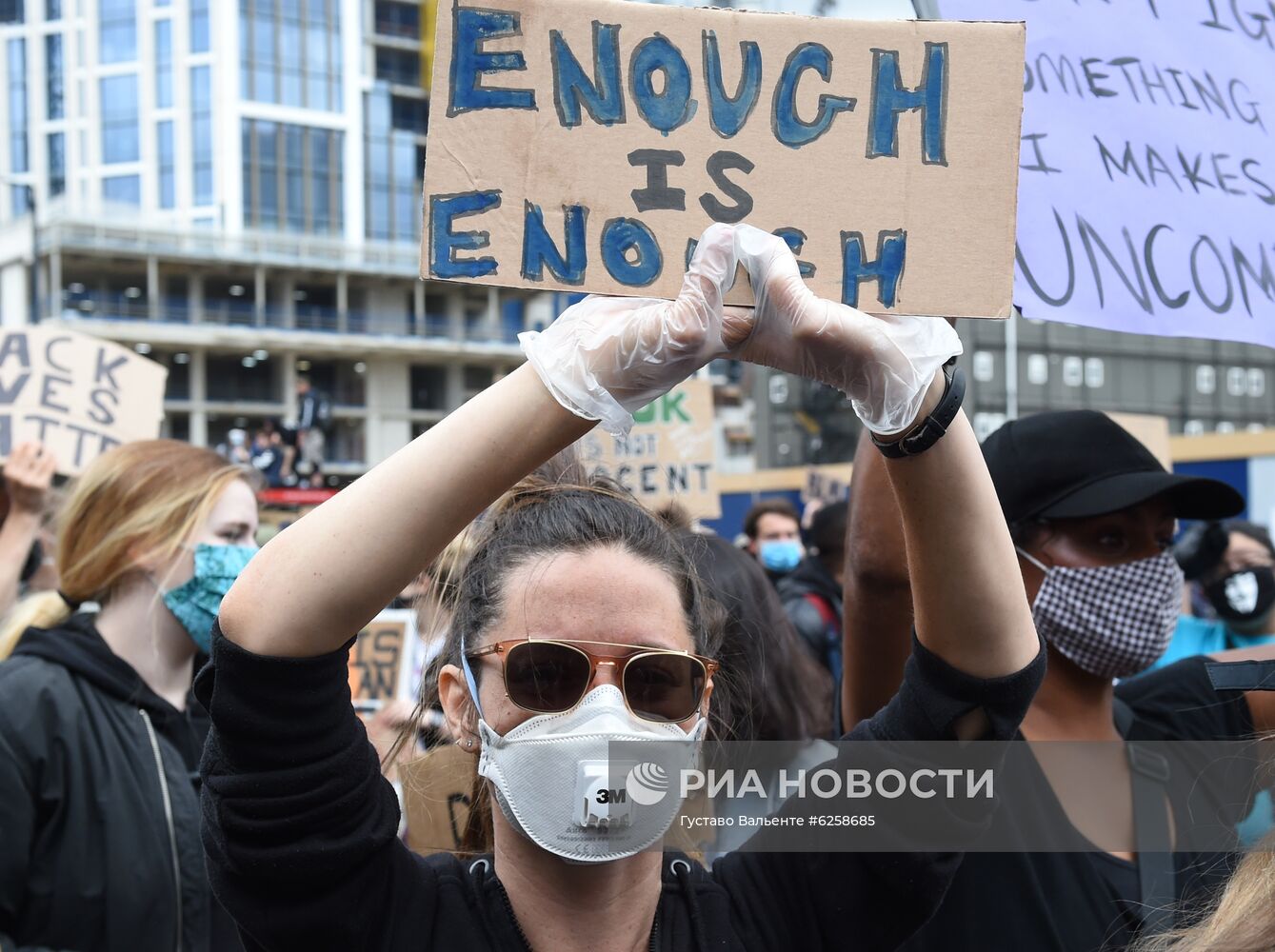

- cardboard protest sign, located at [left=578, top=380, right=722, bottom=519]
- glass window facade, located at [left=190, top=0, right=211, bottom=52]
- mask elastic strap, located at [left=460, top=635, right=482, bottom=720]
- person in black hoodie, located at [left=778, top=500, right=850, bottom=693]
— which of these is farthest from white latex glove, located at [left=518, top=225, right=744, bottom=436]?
glass window facade, located at [left=190, top=0, right=211, bottom=52]

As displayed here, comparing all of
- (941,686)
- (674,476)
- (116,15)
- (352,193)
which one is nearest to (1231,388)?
(352,193)

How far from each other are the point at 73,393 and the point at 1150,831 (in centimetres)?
387

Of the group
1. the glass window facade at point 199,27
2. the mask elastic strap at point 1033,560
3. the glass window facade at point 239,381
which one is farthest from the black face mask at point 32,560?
the glass window facade at point 199,27

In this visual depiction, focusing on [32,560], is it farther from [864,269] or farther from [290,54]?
[290,54]

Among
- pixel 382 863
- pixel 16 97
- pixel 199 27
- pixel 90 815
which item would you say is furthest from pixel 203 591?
pixel 16 97

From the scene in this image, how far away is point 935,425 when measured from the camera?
1431 mm

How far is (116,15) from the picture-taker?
195 ft

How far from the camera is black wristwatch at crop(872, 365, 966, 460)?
1.43 m

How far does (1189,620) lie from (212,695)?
4.41 m

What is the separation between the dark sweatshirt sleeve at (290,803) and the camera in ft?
4.43

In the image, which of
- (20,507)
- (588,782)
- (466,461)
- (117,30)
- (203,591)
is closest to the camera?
(466,461)

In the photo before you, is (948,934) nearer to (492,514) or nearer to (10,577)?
(492,514)

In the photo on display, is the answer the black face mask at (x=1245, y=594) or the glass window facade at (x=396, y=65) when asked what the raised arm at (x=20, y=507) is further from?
the glass window facade at (x=396, y=65)

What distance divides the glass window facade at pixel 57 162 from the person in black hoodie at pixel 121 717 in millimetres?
62054
